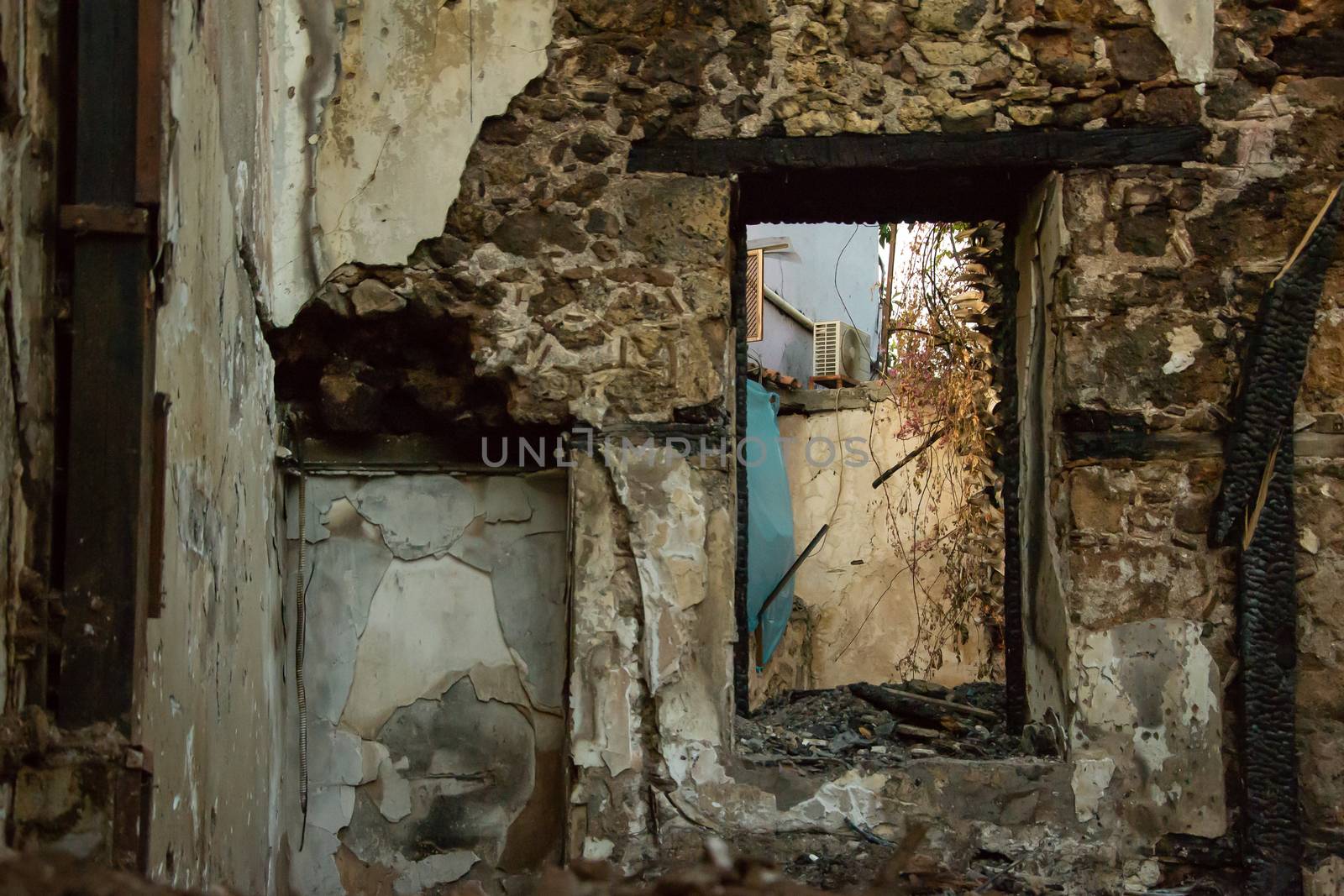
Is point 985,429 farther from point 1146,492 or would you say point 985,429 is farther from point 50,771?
point 50,771

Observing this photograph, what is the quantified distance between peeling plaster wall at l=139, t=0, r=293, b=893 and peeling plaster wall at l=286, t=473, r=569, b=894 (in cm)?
Answer: 17

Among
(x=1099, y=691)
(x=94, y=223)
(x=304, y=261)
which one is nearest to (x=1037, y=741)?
(x=1099, y=691)

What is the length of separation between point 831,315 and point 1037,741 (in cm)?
1001

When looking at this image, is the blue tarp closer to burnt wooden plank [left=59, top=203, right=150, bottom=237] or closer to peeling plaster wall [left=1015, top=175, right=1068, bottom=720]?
peeling plaster wall [left=1015, top=175, right=1068, bottom=720]

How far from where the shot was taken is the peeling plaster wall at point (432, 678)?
3.96m

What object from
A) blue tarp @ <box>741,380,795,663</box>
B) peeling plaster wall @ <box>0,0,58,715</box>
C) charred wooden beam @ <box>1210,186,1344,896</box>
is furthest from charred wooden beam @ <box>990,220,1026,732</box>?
peeling plaster wall @ <box>0,0,58,715</box>

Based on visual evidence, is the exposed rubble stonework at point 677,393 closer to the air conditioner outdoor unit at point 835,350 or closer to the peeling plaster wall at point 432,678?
the peeling plaster wall at point 432,678

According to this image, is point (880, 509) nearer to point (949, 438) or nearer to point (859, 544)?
point (859, 544)

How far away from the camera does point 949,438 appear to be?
786 cm

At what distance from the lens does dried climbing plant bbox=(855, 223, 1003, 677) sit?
5.46 metres

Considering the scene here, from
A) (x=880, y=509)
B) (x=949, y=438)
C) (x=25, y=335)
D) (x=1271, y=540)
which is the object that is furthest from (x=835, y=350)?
(x=25, y=335)

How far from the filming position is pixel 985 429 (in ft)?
16.4

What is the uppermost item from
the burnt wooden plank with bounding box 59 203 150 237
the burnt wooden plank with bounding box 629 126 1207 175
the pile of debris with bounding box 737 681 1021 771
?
the burnt wooden plank with bounding box 629 126 1207 175

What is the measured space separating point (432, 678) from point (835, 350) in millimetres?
7902
